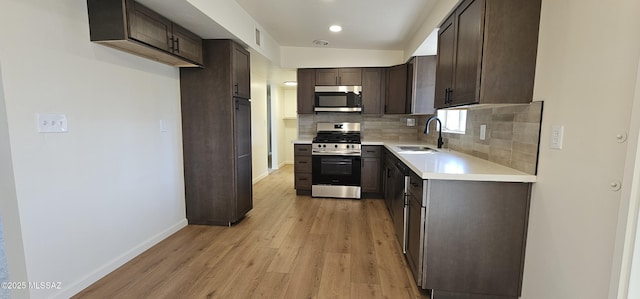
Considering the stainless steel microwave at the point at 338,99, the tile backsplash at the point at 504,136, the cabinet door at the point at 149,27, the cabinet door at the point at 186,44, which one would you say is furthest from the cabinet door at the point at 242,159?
the tile backsplash at the point at 504,136

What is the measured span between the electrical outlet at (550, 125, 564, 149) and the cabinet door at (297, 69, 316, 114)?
3.19 meters

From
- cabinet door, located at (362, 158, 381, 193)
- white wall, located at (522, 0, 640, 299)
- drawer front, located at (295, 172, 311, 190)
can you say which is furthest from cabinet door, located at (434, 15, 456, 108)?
drawer front, located at (295, 172, 311, 190)

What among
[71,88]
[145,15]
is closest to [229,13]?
[145,15]

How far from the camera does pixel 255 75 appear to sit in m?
4.71

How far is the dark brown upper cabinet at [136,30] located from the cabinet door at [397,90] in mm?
2813

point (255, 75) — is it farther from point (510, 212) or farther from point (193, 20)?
point (510, 212)

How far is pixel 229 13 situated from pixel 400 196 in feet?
7.47

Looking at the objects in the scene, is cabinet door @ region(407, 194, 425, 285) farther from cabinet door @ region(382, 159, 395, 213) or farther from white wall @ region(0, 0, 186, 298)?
white wall @ region(0, 0, 186, 298)

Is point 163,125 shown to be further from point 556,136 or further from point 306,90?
point 556,136

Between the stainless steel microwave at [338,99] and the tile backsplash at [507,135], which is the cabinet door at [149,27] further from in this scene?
the tile backsplash at [507,135]

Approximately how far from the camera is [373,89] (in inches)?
163

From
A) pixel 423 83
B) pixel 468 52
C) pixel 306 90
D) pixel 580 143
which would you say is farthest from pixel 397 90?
pixel 580 143

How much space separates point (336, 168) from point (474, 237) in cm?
246

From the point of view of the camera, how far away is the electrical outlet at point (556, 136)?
1.39 metres
